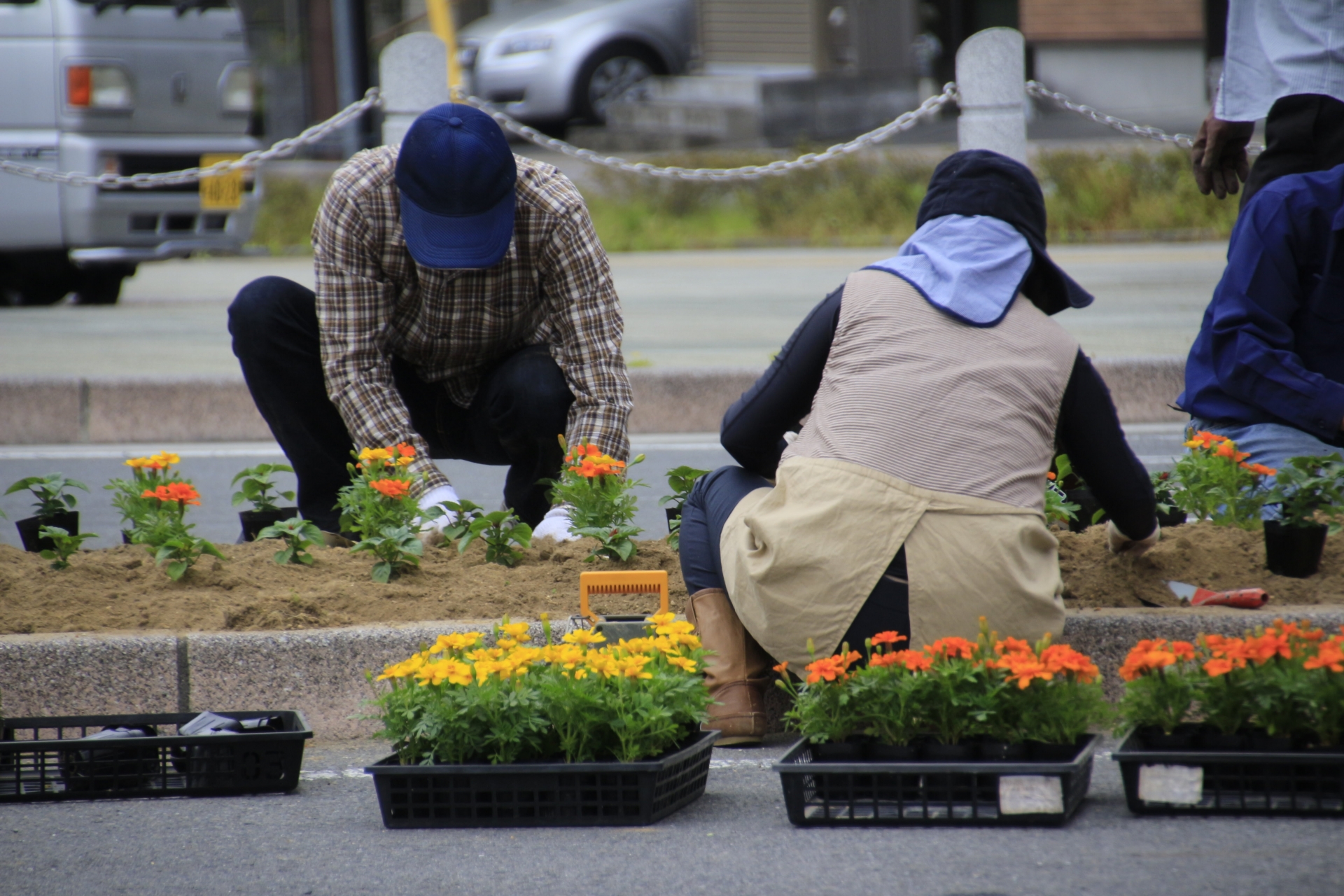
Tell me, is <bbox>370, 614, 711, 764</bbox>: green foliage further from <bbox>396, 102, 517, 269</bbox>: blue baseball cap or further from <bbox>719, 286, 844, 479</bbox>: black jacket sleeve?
→ <bbox>396, 102, 517, 269</bbox>: blue baseball cap

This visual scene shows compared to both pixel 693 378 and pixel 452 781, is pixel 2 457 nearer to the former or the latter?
pixel 693 378

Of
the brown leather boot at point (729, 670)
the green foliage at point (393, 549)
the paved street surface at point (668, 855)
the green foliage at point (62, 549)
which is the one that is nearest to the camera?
the paved street surface at point (668, 855)

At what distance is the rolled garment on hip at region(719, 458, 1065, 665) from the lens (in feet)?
9.05

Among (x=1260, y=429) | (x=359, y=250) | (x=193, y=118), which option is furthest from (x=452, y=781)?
(x=193, y=118)

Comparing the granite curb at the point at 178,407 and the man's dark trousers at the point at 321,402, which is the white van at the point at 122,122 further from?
the man's dark trousers at the point at 321,402

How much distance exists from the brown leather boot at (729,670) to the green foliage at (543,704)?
0.30 m

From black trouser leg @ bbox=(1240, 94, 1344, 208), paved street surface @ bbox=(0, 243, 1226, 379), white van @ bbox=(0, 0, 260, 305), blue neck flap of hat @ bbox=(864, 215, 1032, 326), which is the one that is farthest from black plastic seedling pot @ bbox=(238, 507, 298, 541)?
white van @ bbox=(0, 0, 260, 305)

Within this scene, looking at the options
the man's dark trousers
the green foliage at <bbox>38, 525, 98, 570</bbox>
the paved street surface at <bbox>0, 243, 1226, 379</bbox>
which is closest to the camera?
the green foliage at <bbox>38, 525, 98, 570</bbox>

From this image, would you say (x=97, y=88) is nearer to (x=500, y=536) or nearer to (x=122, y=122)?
(x=122, y=122)

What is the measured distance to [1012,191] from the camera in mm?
2902

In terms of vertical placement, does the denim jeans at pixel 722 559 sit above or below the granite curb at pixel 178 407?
above

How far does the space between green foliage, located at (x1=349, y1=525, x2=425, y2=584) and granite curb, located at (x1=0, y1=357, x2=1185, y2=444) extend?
3.42 meters

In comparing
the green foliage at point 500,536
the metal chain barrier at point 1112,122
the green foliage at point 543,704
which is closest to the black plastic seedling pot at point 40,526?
the green foliage at point 500,536

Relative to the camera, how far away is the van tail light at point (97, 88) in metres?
9.11
